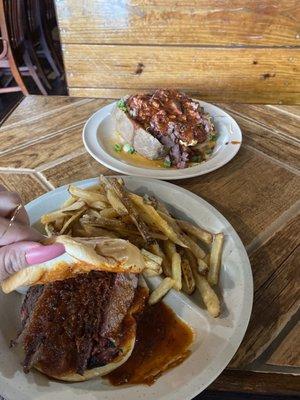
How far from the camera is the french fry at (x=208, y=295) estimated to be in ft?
3.79

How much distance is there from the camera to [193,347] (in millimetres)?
1105

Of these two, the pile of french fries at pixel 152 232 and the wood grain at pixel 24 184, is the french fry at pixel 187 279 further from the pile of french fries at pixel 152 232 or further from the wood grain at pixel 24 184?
the wood grain at pixel 24 184

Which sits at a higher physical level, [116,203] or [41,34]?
[116,203]

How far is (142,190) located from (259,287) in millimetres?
604

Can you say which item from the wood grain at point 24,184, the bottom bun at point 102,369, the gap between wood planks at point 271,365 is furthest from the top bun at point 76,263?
the wood grain at point 24,184

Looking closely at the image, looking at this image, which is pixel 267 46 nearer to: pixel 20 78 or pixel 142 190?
pixel 142 190

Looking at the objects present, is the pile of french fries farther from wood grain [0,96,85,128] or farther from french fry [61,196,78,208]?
wood grain [0,96,85,128]

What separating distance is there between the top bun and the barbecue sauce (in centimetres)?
22

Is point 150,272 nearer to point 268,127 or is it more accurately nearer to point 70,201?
point 70,201

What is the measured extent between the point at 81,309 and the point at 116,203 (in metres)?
0.41

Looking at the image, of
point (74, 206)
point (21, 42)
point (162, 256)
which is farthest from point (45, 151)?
point (21, 42)

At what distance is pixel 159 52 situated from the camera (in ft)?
9.65

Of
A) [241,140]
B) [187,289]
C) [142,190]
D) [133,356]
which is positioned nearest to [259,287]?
[187,289]

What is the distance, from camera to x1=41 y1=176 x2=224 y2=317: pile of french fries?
125cm
